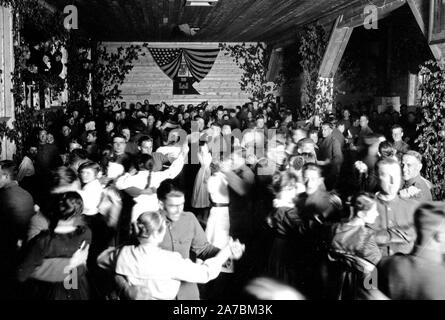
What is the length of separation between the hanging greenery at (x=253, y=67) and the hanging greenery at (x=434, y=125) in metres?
11.1

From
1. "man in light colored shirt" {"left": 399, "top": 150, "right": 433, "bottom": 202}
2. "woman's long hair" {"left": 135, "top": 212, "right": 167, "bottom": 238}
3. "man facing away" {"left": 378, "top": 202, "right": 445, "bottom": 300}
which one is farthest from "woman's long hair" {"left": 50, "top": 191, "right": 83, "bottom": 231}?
"man in light colored shirt" {"left": 399, "top": 150, "right": 433, "bottom": 202}

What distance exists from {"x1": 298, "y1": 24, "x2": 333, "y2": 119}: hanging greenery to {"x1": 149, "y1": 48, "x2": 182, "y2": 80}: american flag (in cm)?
711

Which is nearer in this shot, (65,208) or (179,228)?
(65,208)

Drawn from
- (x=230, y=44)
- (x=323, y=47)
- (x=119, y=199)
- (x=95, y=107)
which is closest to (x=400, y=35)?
(x=323, y=47)

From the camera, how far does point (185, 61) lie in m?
17.4

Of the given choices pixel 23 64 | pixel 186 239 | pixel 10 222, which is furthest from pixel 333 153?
pixel 23 64

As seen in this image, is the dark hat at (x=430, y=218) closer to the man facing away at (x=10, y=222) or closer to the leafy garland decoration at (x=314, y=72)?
the man facing away at (x=10, y=222)

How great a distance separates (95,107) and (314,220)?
1311cm

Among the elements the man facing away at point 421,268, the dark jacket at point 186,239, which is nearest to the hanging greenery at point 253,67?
the dark jacket at point 186,239

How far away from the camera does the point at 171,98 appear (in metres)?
17.5

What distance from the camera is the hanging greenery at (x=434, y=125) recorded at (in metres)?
6.32

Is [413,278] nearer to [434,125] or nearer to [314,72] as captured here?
[434,125]

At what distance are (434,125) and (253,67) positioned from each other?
11.8 m
